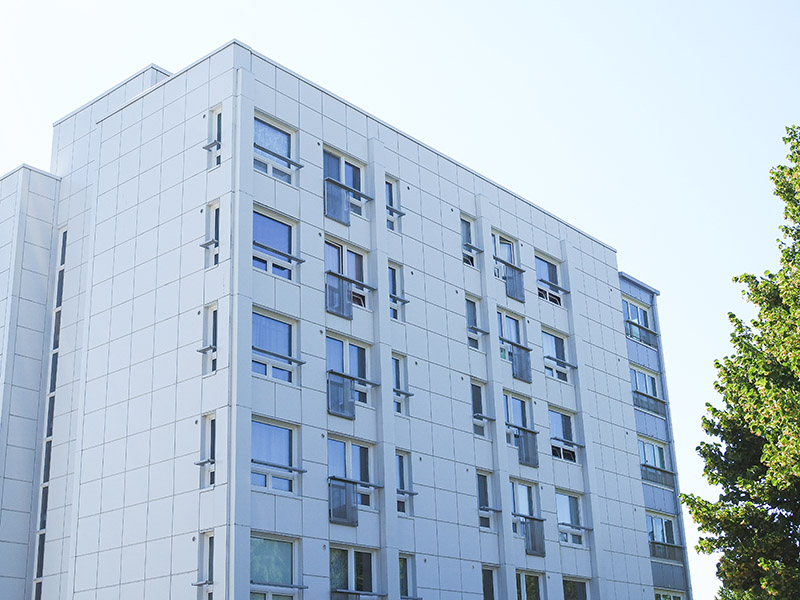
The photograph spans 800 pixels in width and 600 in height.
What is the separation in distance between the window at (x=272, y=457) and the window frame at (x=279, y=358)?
128 cm

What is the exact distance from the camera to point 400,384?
3114cm

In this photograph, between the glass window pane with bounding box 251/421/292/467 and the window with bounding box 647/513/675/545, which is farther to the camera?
the window with bounding box 647/513/675/545

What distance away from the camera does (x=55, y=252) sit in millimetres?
34188

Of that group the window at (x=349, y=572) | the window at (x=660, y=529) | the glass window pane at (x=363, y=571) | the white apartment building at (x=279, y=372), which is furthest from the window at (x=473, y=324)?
the window at (x=660, y=529)

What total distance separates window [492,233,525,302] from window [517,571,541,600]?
9.29 metres

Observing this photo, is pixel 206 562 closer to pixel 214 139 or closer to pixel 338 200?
pixel 338 200

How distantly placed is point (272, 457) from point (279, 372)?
226 centimetres

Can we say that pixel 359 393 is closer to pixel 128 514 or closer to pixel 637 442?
pixel 128 514

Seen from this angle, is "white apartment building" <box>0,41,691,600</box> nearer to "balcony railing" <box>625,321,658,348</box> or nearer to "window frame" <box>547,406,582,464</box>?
"window frame" <box>547,406,582,464</box>

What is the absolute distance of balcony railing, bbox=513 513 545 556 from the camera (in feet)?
110

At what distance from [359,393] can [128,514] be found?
22.4 ft

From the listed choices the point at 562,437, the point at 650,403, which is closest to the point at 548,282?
the point at 562,437

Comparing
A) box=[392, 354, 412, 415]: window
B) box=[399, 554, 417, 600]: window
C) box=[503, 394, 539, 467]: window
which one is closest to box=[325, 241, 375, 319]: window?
box=[392, 354, 412, 415]: window

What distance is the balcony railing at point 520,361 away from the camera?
35469 mm
